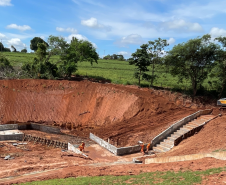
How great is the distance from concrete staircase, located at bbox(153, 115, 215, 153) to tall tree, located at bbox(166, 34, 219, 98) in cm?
722

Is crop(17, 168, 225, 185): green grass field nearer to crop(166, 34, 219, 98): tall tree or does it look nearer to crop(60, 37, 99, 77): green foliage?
crop(166, 34, 219, 98): tall tree

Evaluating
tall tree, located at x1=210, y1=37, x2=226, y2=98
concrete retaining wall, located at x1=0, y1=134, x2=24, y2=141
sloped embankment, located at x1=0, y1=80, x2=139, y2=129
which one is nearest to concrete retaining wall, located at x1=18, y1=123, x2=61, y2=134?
sloped embankment, located at x1=0, y1=80, x2=139, y2=129

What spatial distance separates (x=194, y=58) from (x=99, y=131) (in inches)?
562

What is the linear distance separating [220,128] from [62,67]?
2597 cm

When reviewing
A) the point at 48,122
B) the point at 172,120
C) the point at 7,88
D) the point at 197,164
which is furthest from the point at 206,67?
the point at 7,88

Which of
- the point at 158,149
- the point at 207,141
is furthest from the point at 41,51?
the point at 207,141

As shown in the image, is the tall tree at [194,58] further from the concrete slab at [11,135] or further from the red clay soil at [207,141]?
the concrete slab at [11,135]

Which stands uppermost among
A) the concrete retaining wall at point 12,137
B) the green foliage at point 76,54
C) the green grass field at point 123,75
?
the green foliage at point 76,54

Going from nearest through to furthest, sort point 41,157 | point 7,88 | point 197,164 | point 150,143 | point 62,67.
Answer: point 197,164 → point 41,157 → point 150,143 → point 7,88 → point 62,67

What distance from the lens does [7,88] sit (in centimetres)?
2770

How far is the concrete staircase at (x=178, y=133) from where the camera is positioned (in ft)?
56.8

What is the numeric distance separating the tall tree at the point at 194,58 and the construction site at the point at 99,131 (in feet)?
10.2

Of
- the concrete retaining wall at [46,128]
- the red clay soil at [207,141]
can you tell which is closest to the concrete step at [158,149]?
the red clay soil at [207,141]

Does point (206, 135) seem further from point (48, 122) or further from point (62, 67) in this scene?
point (62, 67)
